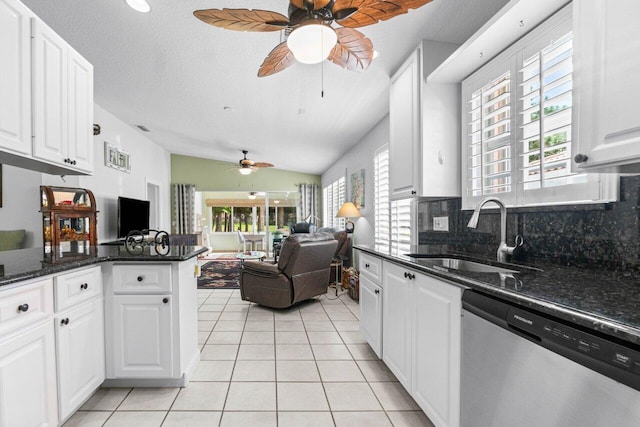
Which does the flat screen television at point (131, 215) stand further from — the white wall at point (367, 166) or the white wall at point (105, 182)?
the white wall at point (367, 166)

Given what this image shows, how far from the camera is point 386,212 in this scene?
3.93 meters

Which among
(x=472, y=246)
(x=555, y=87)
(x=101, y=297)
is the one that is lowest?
(x=101, y=297)

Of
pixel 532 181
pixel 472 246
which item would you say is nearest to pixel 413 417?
pixel 472 246

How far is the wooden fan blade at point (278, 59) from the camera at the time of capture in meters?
1.92

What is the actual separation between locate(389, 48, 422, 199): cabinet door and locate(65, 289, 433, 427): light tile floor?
142 cm

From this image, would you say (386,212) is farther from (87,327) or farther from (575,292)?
(87,327)

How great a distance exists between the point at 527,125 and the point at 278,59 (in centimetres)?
153

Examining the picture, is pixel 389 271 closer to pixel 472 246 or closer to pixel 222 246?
pixel 472 246

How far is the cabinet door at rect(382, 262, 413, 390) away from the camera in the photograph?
1775mm

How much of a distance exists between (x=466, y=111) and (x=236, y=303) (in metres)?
3.50

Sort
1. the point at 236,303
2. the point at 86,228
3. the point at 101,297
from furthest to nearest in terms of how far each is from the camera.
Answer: the point at 236,303
the point at 86,228
the point at 101,297

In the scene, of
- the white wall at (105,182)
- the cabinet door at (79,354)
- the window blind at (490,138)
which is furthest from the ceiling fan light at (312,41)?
the white wall at (105,182)

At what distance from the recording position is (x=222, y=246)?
11.0 meters

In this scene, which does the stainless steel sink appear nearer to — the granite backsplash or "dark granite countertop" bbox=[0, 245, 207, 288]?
the granite backsplash
